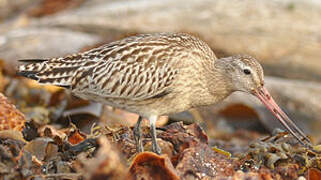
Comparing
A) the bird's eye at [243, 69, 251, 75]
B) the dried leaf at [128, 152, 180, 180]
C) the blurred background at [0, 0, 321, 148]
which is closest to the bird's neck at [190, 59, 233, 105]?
the bird's eye at [243, 69, 251, 75]

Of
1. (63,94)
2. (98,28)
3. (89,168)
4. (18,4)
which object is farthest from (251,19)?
(89,168)

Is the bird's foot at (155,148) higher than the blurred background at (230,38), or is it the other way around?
the bird's foot at (155,148)

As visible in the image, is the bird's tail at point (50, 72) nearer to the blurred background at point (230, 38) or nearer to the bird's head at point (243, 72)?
the bird's head at point (243, 72)

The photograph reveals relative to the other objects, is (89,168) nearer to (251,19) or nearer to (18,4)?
(251,19)

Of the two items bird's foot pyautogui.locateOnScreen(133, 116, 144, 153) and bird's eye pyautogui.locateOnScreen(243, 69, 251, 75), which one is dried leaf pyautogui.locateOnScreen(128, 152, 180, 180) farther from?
bird's eye pyautogui.locateOnScreen(243, 69, 251, 75)

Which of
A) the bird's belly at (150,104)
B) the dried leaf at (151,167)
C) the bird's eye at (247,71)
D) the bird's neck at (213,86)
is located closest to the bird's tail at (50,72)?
the bird's belly at (150,104)

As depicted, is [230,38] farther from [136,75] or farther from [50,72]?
[50,72]

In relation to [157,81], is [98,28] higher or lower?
lower
